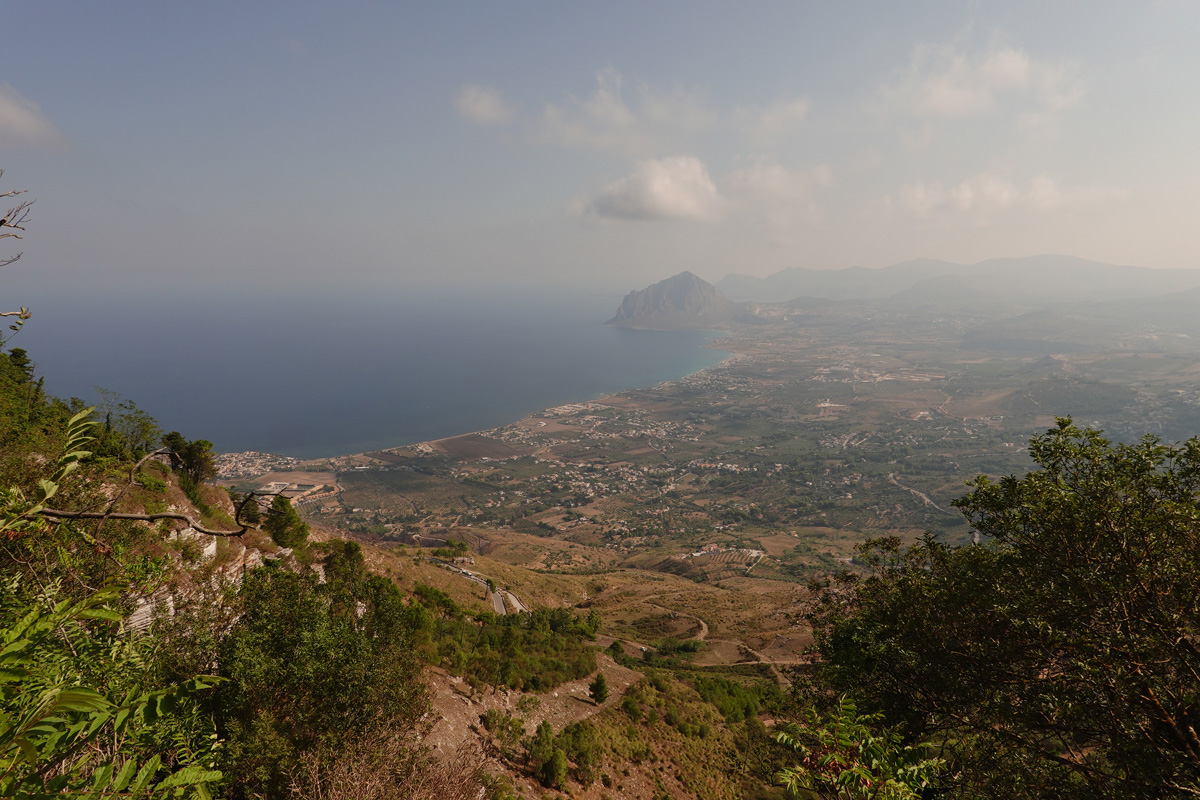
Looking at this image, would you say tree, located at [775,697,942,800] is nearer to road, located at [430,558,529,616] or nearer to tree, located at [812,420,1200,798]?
tree, located at [812,420,1200,798]

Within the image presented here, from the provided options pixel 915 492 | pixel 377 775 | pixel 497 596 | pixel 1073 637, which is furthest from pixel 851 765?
pixel 915 492

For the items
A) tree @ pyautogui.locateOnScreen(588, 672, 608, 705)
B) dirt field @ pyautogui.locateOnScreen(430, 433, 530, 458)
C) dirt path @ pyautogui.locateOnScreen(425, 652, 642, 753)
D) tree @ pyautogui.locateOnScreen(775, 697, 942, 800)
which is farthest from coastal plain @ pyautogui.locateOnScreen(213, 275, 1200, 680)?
tree @ pyautogui.locateOnScreen(775, 697, 942, 800)

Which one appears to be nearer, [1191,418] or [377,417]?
[1191,418]

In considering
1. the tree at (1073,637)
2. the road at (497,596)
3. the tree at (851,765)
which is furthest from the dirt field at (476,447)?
the tree at (851,765)

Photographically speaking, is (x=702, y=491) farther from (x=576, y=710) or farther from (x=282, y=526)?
A: (x=282, y=526)

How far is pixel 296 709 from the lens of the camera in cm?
1159

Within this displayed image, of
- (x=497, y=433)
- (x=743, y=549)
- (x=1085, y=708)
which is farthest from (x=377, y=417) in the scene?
(x=1085, y=708)

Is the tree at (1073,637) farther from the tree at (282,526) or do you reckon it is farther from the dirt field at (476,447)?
the dirt field at (476,447)

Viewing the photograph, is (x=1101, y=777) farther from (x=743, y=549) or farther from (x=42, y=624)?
(x=743, y=549)

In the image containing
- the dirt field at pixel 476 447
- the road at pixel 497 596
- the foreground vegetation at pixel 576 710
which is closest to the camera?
the foreground vegetation at pixel 576 710

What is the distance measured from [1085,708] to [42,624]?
13.2 meters

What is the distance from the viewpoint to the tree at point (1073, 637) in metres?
7.66

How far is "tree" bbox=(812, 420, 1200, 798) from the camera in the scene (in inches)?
301

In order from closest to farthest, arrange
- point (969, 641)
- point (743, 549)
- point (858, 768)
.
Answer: point (858, 768) < point (969, 641) < point (743, 549)
